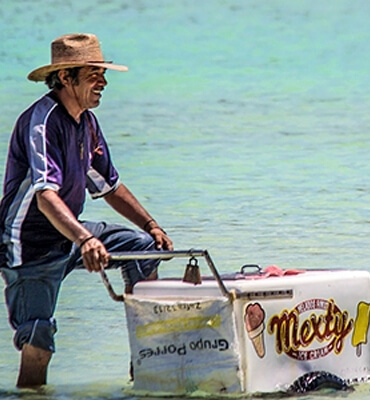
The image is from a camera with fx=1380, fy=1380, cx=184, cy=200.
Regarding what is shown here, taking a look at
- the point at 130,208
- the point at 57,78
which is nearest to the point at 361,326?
the point at 130,208

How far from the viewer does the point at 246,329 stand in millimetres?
4852

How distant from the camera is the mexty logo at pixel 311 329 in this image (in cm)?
496

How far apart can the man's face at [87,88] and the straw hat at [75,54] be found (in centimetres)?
4

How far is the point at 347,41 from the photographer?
2153 cm

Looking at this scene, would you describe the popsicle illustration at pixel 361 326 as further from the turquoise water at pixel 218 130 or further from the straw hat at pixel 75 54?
the straw hat at pixel 75 54

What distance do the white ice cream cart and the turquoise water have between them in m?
0.16

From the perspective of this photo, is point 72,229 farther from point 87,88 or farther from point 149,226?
point 149,226

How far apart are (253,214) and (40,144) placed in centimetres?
432

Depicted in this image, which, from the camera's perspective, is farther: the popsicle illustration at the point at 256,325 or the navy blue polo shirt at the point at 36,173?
the navy blue polo shirt at the point at 36,173

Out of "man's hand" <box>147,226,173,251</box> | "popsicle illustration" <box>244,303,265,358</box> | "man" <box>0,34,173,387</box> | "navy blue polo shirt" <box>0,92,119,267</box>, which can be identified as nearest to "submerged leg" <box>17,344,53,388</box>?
"man" <box>0,34,173,387</box>

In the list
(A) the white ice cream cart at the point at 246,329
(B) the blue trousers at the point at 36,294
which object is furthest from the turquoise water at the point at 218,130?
(B) the blue trousers at the point at 36,294

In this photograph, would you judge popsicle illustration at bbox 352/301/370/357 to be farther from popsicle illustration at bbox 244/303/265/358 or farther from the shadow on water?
popsicle illustration at bbox 244/303/265/358

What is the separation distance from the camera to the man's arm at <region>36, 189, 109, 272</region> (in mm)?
4832

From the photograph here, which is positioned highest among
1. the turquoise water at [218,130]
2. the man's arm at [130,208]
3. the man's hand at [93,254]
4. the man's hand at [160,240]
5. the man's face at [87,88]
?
the man's face at [87,88]
